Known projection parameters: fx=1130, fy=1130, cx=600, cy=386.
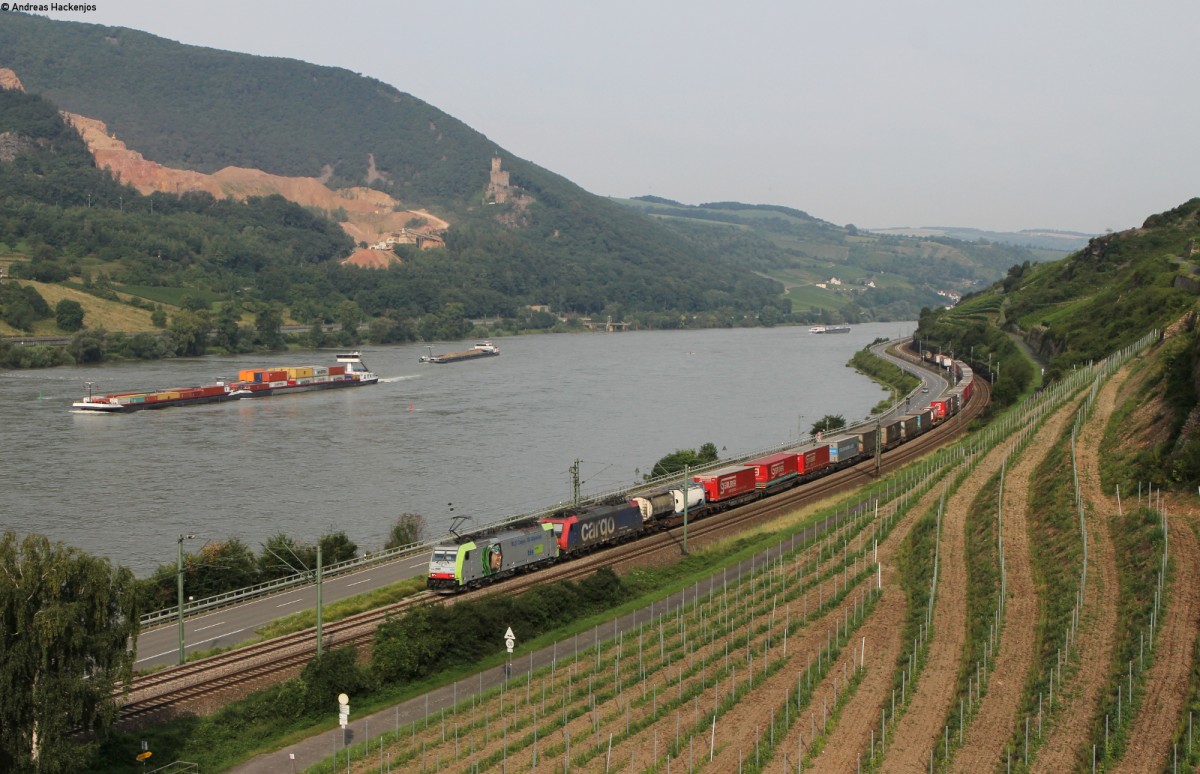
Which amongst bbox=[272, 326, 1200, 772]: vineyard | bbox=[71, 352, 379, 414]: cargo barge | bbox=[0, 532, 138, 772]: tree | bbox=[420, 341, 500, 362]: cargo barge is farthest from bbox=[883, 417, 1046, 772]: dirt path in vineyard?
bbox=[420, 341, 500, 362]: cargo barge

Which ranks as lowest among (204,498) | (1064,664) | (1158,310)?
(204,498)

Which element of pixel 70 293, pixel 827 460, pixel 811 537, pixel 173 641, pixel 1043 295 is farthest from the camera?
pixel 70 293

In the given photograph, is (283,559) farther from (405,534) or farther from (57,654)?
(57,654)

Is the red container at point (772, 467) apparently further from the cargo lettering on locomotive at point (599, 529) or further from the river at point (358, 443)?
the river at point (358, 443)

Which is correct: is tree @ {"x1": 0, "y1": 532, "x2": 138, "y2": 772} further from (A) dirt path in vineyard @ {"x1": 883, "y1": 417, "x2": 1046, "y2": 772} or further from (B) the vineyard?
(A) dirt path in vineyard @ {"x1": 883, "y1": 417, "x2": 1046, "y2": 772}

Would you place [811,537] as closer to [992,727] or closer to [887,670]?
[887,670]

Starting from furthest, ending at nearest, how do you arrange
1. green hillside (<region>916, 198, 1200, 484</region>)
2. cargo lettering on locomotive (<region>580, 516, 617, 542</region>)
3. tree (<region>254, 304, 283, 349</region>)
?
tree (<region>254, 304, 283, 349</region>) → cargo lettering on locomotive (<region>580, 516, 617, 542</region>) → green hillside (<region>916, 198, 1200, 484</region>)

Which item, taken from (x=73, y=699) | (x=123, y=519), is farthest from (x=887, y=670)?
(x=123, y=519)
